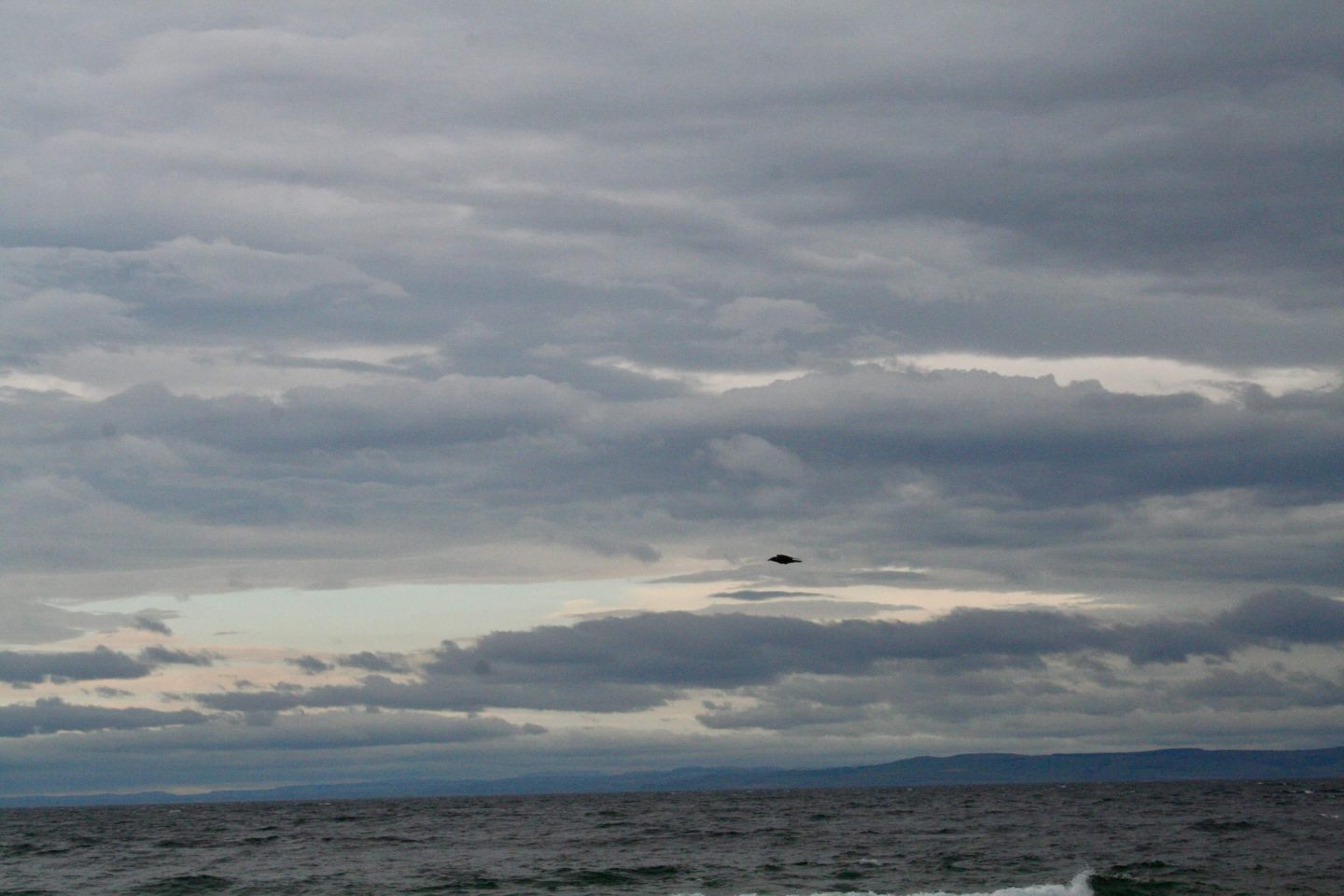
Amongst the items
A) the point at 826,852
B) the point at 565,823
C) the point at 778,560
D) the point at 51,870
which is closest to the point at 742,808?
the point at 565,823

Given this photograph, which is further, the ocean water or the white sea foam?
the ocean water

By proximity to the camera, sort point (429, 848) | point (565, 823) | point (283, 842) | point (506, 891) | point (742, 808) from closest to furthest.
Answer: point (506, 891), point (429, 848), point (283, 842), point (565, 823), point (742, 808)

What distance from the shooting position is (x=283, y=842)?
103000 mm

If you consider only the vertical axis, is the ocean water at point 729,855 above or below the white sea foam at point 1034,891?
below

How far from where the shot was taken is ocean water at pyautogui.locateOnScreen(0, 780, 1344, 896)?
214ft

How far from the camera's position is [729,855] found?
82.1 meters

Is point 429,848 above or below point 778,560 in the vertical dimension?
below

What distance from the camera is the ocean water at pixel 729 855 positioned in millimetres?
65375

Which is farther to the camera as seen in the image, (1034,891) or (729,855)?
(729,855)

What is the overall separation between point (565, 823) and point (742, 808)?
1696 inches

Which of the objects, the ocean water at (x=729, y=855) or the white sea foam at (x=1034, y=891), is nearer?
the white sea foam at (x=1034, y=891)

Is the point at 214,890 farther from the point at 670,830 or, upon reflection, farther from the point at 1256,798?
the point at 1256,798

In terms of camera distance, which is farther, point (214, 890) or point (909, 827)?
point (909, 827)

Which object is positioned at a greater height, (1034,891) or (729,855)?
(1034,891)
